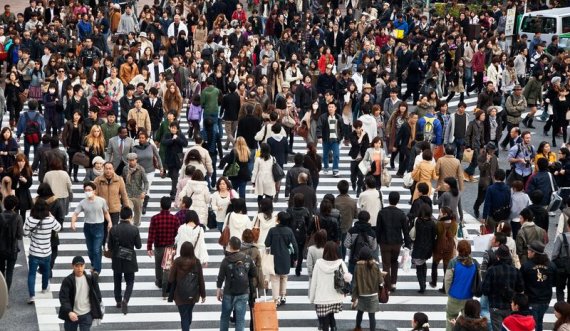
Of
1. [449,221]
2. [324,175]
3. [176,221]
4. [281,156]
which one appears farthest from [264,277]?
[324,175]

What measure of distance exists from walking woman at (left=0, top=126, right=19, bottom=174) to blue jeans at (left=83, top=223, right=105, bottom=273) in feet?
11.6

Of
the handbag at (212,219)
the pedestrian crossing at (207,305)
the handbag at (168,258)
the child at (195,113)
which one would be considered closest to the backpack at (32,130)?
the child at (195,113)

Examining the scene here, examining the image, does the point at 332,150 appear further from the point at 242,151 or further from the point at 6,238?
the point at 6,238

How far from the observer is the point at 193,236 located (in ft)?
59.0

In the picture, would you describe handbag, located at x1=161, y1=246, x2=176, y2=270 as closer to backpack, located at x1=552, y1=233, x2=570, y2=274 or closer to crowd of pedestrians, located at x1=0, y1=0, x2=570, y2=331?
crowd of pedestrians, located at x1=0, y1=0, x2=570, y2=331

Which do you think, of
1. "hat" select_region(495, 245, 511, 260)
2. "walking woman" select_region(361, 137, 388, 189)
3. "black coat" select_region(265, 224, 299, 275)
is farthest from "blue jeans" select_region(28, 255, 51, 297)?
"walking woman" select_region(361, 137, 388, 189)

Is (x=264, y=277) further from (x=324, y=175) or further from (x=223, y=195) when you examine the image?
(x=324, y=175)

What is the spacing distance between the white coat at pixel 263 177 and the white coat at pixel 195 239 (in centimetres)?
391

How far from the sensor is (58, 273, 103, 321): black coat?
16.2 meters

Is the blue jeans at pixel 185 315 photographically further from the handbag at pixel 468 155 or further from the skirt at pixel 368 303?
the handbag at pixel 468 155

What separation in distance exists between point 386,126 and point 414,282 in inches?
256

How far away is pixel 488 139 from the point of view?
26047mm

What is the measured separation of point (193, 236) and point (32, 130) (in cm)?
788

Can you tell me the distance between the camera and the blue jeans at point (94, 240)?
1936 cm
